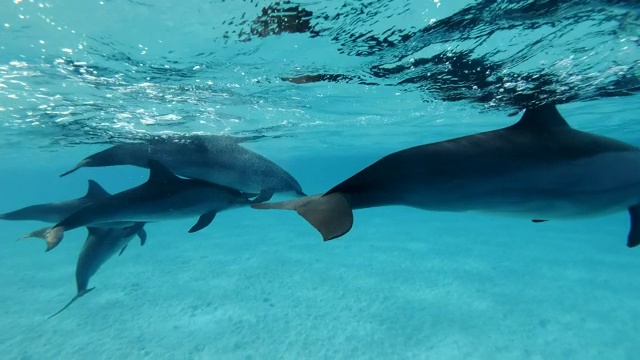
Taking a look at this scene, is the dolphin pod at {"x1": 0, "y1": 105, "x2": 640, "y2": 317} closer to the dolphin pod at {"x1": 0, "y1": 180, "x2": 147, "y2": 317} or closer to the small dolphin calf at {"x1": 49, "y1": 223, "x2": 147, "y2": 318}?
the dolphin pod at {"x1": 0, "y1": 180, "x2": 147, "y2": 317}

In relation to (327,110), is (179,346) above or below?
below

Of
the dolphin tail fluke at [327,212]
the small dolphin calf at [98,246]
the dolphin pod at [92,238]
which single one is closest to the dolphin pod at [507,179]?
the dolphin tail fluke at [327,212]

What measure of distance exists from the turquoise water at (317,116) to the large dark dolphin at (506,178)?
12.3 ft

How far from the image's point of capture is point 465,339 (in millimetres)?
8594

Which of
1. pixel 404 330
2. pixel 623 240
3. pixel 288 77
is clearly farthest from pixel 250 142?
pixel 623 240

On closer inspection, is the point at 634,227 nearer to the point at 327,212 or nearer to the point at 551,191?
the point at 551,191

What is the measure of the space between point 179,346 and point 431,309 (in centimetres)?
632

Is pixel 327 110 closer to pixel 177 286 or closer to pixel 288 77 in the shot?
pixel 288 77

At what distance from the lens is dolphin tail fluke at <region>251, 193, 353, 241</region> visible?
303 centimetres

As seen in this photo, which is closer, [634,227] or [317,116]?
[634,227]

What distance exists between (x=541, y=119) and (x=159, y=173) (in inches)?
225

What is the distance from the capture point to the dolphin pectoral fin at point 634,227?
458cm

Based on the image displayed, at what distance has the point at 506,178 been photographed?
382cm

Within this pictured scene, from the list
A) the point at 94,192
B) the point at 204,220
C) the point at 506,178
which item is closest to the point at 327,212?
the point at 506,178
